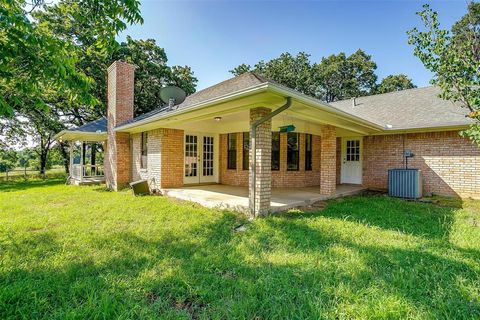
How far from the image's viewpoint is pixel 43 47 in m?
3.16

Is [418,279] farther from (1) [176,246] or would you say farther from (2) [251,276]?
(1) [176,246]

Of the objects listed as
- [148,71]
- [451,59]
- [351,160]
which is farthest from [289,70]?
[451,59]

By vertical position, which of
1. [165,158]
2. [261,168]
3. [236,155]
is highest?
[236,155]

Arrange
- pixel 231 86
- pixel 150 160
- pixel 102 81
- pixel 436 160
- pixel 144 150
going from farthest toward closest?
pixel 102 81 → pixel 144 150 → pixel 150 160 → pixel 436 160 → pixel 231 86

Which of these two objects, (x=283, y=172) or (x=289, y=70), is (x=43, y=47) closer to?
(x=283, y=172)

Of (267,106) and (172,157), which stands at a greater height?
(267,106)

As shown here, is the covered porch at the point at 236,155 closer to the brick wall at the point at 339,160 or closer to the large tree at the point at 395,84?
the brick wall at the point at 339,160

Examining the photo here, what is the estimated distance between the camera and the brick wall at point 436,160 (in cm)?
817

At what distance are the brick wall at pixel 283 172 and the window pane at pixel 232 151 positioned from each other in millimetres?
178

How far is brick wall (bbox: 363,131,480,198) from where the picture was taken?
8.17 metres

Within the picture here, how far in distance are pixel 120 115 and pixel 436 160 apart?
13.3 meters

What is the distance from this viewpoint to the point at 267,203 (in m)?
5.66

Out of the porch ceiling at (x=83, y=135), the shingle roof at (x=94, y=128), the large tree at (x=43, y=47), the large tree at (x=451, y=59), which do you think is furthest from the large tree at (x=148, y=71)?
the large tree at (x=451, y=59)

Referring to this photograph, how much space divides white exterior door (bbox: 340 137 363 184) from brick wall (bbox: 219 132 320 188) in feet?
5.65
